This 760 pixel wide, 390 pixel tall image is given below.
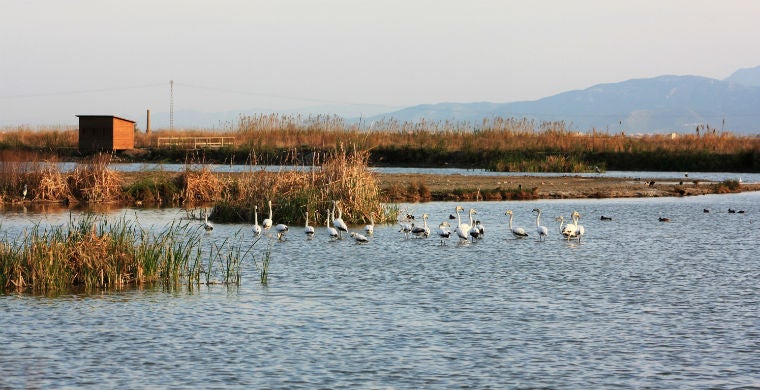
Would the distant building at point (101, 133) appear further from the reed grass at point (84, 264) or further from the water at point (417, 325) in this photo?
the reed grass at point (84, 264)

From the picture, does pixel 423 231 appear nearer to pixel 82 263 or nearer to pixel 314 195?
pixel 314 195

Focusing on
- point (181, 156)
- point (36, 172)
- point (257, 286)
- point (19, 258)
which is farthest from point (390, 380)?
point (181, 156)

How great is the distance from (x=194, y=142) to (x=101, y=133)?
24.3 feet

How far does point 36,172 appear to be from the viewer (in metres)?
39.1

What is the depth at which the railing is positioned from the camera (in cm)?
7556

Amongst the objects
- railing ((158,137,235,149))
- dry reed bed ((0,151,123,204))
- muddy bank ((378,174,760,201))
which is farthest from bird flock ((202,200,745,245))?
railing ((158,137,235,149))

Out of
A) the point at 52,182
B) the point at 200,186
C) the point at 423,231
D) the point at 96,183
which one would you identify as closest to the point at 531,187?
the point at 200,186

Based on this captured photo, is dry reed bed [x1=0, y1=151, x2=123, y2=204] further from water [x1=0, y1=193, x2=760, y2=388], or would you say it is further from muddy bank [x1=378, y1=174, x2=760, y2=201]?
water [x1=0, y1=193, x2=760, y2=388]

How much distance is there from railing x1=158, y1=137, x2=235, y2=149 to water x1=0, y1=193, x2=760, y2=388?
50.4 m

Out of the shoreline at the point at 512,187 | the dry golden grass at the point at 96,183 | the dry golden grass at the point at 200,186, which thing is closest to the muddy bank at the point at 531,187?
the shoreline at the point at 512,187

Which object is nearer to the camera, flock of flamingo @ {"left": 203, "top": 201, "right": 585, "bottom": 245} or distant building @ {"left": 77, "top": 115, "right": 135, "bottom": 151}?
flock of flamingo @ {"left": 203, "top": 201, "right": 585, "bottom": 245}

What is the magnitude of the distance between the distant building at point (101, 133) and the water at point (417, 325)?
166ft

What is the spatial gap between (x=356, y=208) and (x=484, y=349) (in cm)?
1771

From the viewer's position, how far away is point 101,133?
7481cm
